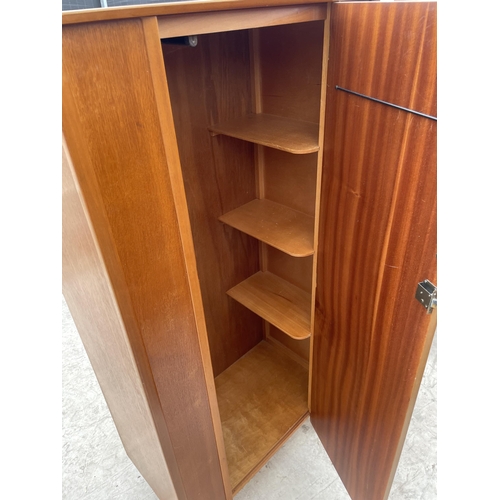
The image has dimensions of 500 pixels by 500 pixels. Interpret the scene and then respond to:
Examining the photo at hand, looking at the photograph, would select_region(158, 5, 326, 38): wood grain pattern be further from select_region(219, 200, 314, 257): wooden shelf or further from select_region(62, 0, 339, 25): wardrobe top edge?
select_region(219, 200, 314, 257): wooden shelf

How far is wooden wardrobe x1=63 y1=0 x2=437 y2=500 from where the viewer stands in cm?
67

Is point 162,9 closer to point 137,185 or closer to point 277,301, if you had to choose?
point 137,185

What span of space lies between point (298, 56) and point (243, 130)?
28 cm

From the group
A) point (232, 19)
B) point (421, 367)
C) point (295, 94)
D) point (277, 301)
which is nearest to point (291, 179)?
point (295, 94)

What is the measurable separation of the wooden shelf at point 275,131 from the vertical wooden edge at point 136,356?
617mm

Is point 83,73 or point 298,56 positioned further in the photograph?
point 298,56

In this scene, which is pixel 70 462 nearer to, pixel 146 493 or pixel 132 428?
pixel 146 493

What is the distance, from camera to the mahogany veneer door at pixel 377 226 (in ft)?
2.42

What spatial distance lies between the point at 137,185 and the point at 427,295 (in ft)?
2.06

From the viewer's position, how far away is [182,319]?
2.98 feet

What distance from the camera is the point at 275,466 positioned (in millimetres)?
1574

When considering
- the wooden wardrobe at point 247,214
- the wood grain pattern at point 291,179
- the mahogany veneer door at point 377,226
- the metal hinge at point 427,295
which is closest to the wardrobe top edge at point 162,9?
the wooden wardrobe at point 247,214

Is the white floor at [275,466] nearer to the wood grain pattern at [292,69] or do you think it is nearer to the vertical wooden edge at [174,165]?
the vertical wooden edge at [174,165]
